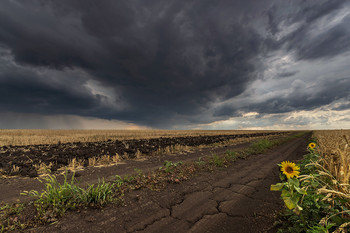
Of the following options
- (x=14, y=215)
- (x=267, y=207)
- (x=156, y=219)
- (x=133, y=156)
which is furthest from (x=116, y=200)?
(x=133, y=156)

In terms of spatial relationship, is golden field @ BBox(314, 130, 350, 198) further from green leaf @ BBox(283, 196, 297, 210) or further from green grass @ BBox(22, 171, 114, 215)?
green grass @ BBox(22, 171, 114, 215)

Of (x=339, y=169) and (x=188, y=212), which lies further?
(x=188, y=212)

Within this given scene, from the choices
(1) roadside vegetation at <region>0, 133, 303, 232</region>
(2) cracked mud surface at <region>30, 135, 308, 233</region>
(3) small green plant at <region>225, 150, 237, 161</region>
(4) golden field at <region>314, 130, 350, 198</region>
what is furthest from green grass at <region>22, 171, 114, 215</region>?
(3) small green plant at <region>225, 150, 237, 161</region>

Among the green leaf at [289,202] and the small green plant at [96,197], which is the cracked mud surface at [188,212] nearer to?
the small green plant at [96,197]

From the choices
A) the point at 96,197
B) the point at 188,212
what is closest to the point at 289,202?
the point at 188,212

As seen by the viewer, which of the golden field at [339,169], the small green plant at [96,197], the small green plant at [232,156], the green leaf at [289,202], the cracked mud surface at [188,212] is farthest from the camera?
the small green plant at [232,156]

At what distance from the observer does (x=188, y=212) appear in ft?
11.9

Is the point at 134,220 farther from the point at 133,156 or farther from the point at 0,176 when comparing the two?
the point at 133,156

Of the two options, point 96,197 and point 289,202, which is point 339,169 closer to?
point 289,202

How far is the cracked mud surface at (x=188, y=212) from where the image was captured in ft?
10.2

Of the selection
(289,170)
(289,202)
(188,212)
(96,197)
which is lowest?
(188,212)

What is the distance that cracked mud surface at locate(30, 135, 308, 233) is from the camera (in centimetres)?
310

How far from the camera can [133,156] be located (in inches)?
425

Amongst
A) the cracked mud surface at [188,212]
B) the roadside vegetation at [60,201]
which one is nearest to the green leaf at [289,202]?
the cracked mud surface at [188,212]
